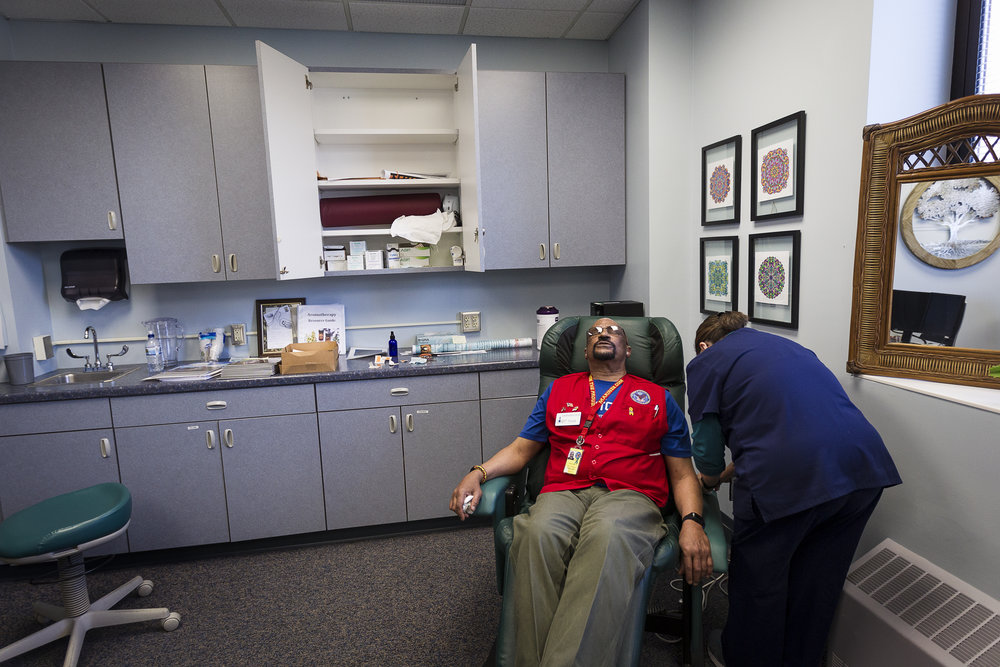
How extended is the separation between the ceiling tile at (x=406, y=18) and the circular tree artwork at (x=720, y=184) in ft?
5.00

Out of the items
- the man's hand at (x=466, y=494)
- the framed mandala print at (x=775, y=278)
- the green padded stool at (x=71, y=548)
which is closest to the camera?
the man's hand at (x=466, y=494)

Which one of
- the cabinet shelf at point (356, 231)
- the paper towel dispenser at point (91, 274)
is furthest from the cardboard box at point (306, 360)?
the paper towel dispenser at point (91, 274)

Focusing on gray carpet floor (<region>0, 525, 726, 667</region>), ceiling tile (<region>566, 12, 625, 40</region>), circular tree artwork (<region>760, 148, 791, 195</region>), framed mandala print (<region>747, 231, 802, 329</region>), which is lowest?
gray carpet floor (<region>0, 525, 726, 667</region>)

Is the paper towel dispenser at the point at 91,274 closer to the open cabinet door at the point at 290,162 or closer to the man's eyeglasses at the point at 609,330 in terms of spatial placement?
the open cabinet door at the point at 290,162

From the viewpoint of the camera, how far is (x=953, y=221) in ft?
5.31

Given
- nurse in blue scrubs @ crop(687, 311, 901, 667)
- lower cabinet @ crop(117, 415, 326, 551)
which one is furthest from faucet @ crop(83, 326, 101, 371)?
nurse in blue scrubs @ crop(687, 311, 901, 667)

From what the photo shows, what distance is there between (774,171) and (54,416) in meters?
3.32

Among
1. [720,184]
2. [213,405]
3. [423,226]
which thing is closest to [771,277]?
[720,184]

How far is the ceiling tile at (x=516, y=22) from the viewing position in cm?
289

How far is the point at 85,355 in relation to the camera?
3.03 meters

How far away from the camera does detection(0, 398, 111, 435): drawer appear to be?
8.22 ft

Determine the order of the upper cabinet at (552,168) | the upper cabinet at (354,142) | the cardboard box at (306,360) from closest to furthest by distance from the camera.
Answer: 1. the upper cabinet at (354,142)
2. the cardboard box at (306,360)
3. the upper cabinet at (552,168)

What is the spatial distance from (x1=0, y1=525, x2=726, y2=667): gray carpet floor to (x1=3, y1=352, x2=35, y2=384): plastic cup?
944 millimetres

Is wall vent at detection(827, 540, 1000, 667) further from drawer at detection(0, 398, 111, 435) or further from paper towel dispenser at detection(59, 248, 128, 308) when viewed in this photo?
paper towel dispenser at detection(59, 248, 128, 308)
